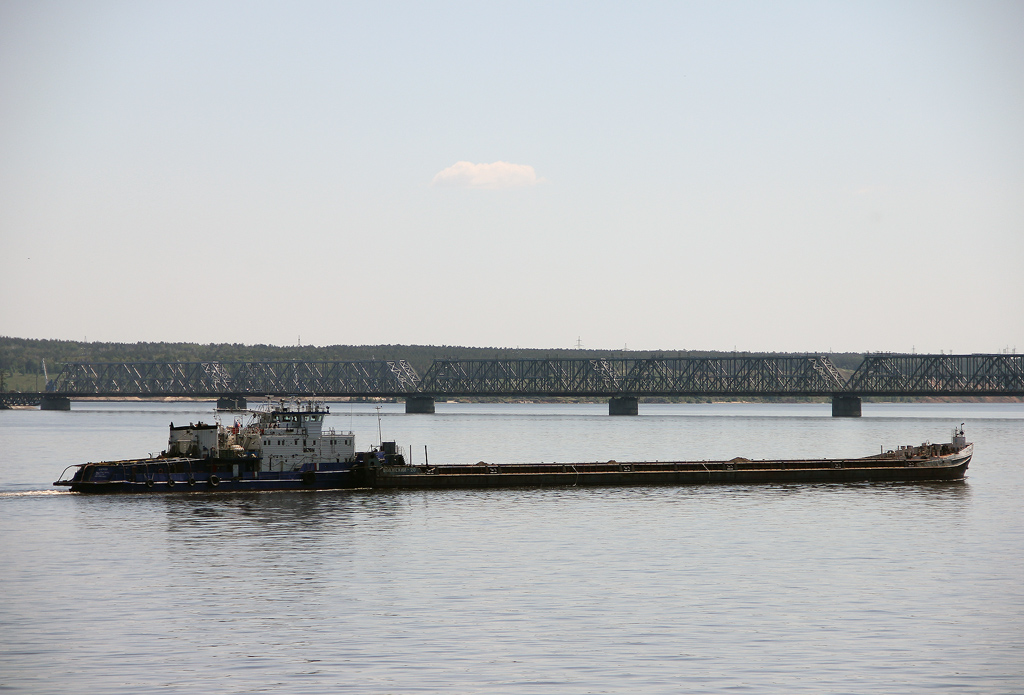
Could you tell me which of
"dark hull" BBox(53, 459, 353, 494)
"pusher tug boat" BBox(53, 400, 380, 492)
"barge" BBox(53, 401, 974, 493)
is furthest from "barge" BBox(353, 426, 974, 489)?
"dark hull" BBox(53, 459, 353, 494)

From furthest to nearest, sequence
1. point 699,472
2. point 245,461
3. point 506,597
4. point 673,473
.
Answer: point 699,472 < point 673,473 < point 245,461 < point 506,597

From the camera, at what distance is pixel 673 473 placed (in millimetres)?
110062

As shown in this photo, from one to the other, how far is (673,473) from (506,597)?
65369 millimetres

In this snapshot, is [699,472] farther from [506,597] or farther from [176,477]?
[506,597]

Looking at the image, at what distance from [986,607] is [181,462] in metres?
68.7

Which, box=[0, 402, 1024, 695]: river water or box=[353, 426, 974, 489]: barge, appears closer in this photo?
box=[0, 402, 1024, 695]: river water

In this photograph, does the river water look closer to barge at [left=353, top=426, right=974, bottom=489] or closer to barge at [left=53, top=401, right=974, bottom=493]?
barge at [left=53, top=401, right=974, bottom=493]

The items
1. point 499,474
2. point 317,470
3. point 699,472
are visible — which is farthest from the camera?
point 699,472

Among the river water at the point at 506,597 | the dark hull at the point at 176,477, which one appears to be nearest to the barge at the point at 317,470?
the dark hull at the point at 176,477

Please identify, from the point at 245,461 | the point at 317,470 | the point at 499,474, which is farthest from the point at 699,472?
the point at 245,461

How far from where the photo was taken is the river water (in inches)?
1362

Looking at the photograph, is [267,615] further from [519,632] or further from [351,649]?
[519,632]

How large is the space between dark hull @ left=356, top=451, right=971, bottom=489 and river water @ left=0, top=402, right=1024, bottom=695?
1341 cm

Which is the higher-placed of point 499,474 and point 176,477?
point 176,477
